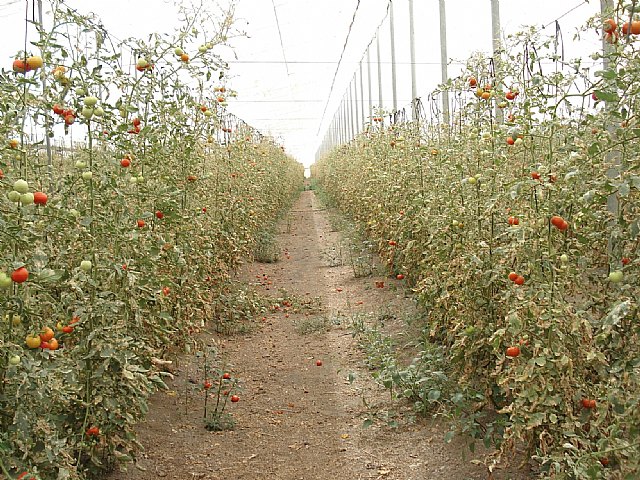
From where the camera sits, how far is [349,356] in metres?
4.46

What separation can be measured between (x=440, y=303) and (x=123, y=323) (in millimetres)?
1604

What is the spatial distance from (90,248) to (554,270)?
163 centimetres

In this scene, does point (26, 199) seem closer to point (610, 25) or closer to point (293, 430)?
point (610, 25)

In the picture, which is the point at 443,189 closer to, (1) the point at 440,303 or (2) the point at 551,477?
(1) the point at 440,303

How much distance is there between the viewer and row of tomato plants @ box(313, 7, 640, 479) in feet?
6.20

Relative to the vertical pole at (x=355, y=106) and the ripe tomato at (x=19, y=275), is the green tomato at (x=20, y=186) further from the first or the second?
the vertical pole at (x=355, y=106)

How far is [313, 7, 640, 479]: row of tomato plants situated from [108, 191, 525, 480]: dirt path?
384 millimetres

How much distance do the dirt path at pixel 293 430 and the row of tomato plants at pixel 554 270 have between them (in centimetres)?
38

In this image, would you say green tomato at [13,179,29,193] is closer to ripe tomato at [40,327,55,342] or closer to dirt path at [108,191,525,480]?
ripe tomato at [40,327,55,342]

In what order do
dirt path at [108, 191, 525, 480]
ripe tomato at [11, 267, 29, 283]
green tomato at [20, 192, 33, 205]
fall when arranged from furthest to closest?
dirt path at [108, 191, 525, 480] < green tomato at [20, 192, 33, 205] < ripe tomato at [11, 267, 29, 283]

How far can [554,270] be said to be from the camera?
224 cm

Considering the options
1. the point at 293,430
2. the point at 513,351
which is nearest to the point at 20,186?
the point at 513,351

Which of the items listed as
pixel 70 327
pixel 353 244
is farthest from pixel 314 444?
pixel 353 244

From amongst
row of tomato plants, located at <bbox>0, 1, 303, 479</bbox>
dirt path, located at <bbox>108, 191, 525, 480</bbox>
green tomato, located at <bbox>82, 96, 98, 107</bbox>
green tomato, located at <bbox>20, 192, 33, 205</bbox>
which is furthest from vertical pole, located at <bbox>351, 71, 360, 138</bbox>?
green tomato, located at <bbox>20, 192, 33, 205</bbox>
